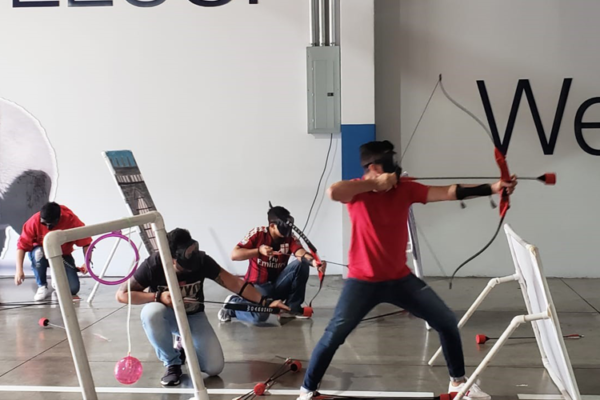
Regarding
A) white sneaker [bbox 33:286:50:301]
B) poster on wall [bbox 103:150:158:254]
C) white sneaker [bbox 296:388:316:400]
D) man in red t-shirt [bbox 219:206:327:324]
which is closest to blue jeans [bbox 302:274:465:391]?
white sneaker [bbox 296:388:316:400]

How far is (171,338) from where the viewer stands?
3604 millimetres

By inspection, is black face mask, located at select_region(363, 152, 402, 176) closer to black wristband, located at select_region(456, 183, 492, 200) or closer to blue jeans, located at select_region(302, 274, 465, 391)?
black wristband, located at select_region(456, 183, 492, 200)

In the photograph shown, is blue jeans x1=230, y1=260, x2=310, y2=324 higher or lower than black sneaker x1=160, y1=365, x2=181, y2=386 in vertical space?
higher

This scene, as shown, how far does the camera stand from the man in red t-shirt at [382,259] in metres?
3.05

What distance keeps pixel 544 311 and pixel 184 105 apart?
4518 mm

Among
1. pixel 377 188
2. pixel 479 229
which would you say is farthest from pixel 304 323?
pixel 479 229

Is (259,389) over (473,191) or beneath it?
beneath

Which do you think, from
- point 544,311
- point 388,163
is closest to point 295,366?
point 388,163

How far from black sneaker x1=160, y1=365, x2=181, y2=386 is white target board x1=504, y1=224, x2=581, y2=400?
2014 mm

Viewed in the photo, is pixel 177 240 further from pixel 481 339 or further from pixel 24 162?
pixel 24 162

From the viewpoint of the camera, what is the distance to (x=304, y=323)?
15.6 feet

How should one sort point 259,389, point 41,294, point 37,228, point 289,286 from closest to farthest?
point 259,389, point 289,286, point 37,228, point 41,294

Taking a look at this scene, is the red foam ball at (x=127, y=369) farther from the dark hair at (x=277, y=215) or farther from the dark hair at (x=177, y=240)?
the dark hair at (x=277, y=215)

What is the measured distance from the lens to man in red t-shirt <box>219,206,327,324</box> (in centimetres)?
480
